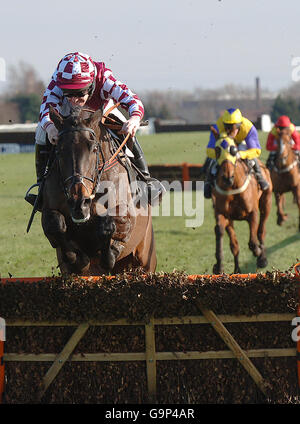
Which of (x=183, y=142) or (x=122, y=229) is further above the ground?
(x=122, y=229)

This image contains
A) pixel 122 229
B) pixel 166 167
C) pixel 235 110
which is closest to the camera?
pixel 122 229

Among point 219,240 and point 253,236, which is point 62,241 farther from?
point 253,236

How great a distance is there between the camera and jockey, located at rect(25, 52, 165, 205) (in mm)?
5277

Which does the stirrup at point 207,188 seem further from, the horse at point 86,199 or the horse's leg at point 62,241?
the horse's leg at point 62,241

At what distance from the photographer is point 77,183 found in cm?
471

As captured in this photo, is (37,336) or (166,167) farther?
(166,167)

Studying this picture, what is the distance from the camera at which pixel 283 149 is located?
43.3ft

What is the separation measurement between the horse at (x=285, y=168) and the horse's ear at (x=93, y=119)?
28.1 feet

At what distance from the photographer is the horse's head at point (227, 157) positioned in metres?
9.38

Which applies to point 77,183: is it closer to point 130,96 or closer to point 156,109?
point 130,96

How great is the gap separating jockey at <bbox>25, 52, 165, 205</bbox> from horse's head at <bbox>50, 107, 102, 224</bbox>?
0.15m

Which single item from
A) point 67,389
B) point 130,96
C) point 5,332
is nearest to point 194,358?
point 67,389

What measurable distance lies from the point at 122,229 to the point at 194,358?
1.24 m

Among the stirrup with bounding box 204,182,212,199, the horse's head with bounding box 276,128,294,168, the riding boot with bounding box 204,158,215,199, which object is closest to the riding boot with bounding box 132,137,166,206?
the riding boot with bounding box 204,158,215,199
